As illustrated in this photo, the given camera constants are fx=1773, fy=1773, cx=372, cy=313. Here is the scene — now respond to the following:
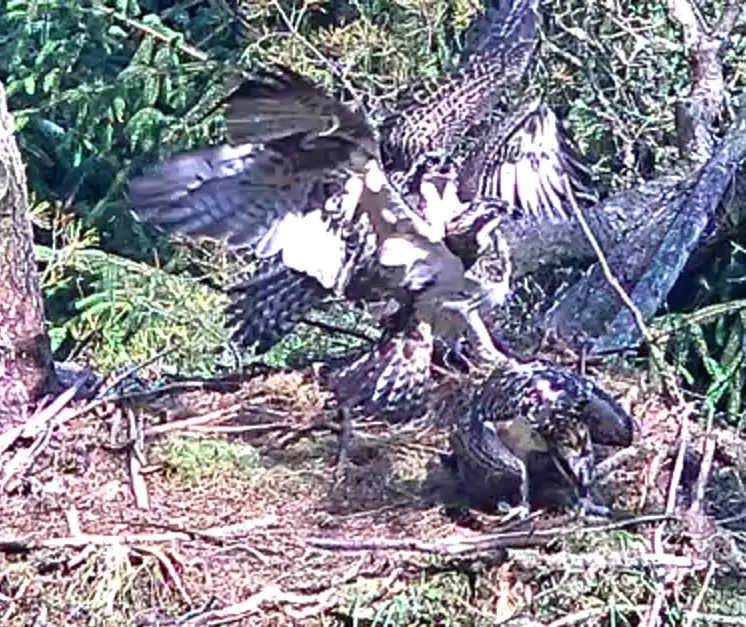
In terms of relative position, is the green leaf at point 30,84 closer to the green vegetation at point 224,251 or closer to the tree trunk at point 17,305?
the green vegetation at point 224,251

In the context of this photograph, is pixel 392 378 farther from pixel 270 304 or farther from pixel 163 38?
pixel 163 38

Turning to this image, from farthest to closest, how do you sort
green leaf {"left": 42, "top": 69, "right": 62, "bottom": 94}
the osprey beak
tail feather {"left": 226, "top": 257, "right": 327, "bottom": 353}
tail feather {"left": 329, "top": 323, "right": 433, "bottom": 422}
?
green leaf {"left": 42, "top": 69, "right": 62, "bottom": 94} → tail feather {"left": 226, "top": 257, "right": 327, "bottom": 353} → tail feather {"left": 329, "top": 323, "right": 433, "bottom": 422} → the osprey beak

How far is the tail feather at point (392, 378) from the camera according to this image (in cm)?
353

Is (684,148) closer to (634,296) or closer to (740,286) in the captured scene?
(740,286)

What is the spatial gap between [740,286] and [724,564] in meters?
1.93

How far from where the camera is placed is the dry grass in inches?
114

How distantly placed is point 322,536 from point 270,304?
72 centimetres

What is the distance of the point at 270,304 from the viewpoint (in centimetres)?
369

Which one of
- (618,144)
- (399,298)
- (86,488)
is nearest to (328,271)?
(399,298)

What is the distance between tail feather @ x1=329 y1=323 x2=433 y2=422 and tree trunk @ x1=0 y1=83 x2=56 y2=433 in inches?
25.1

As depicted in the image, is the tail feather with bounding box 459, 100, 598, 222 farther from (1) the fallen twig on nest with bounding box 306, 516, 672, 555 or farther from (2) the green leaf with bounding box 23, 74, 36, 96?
(2) the green leaf with bounding box 23, 74, 36, 96

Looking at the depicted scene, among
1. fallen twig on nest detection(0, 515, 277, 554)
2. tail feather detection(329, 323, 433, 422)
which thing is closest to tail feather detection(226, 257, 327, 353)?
tail feather detection(329, 323, 433, 422)

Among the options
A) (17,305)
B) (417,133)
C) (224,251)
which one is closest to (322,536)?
(17,305)

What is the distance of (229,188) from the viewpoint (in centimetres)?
334
